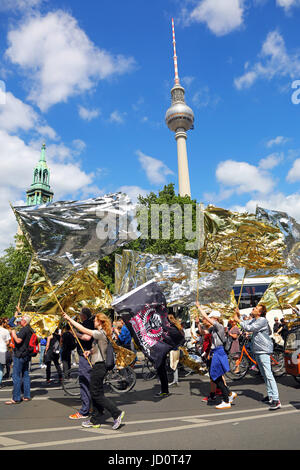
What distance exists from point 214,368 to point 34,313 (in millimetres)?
4139

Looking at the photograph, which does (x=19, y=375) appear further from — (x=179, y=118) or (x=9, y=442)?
(x=179, y=118)

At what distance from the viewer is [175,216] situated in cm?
3191

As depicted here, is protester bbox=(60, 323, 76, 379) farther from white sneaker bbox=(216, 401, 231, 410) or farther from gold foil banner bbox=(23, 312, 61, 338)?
white sneaker bbox=(216, 401, 231, 410)

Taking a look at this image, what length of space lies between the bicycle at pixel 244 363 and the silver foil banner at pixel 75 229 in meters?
4.57

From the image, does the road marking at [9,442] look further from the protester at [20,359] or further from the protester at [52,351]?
the protester at [52,351]

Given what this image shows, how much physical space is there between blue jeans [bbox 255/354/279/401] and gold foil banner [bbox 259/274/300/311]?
3.62 meters

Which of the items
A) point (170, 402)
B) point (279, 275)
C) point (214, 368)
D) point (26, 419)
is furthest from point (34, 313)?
point (279, 275)

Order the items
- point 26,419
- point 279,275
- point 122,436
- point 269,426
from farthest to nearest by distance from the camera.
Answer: point 279,275 < point 26,419 < point 269,426 < point 122,436

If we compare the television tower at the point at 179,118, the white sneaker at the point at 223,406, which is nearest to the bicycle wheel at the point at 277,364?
the white sneaker at the point at 223,406

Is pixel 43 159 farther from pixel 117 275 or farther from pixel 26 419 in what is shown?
pixel 26 419

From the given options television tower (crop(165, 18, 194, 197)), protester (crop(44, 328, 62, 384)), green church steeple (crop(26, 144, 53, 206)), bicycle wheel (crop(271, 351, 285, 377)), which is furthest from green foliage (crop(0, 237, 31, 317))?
green church steeple (crop(26, 144, 53, 206))

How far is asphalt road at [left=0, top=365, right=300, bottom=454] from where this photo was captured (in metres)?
4.27

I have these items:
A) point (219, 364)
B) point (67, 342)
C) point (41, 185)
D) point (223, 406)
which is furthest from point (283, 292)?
point (41, 185)

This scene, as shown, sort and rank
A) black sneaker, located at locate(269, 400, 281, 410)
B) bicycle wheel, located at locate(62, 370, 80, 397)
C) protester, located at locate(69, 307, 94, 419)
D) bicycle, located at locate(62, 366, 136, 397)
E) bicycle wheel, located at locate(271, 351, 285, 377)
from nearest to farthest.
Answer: protester, located at locate(69, 307, 94, 419), black sneaker, located at locate(269, 400, 281, 410), bicycle wheel, located at locate(62, 370, 80, 397), bicycle, located at locate(62, 366, 136, 397), bicycle wheel, located at locate(271, 351, 285, 377)
